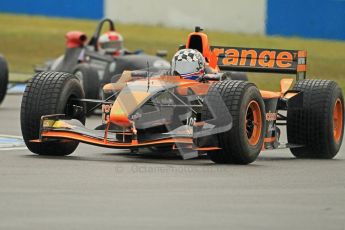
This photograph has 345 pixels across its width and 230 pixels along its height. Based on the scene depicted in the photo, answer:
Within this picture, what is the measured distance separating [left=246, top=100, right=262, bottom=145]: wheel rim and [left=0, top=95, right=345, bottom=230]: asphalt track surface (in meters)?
0.34

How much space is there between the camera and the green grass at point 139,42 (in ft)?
102

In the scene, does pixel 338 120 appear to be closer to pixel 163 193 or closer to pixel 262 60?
pixel 262 60

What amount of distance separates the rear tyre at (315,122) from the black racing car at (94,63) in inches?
279

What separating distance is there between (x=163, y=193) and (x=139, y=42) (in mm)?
26773

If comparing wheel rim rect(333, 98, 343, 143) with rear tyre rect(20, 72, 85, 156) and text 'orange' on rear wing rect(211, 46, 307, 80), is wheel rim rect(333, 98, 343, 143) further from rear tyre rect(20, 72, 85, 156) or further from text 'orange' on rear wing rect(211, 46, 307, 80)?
rear tyre rect(20, 72, 85, 156)

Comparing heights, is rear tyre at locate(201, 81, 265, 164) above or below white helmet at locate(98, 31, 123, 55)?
above

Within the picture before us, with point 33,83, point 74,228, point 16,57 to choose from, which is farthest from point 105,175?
point 16,57

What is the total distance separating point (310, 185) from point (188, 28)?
27701mm

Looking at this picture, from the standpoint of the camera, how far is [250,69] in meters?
15.6

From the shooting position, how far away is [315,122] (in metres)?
14.2

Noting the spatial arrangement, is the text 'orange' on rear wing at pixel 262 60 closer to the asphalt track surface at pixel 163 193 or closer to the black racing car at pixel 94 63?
the asphalt track surface at pixel 163 193

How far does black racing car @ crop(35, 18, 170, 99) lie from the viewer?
69.2 ft

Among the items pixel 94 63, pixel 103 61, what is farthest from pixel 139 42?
pixel 103 61

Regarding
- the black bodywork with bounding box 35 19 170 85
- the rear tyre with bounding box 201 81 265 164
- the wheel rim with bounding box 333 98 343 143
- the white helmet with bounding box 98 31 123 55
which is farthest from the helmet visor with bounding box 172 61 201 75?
the white helmet with bounding box 98 31 123 55
